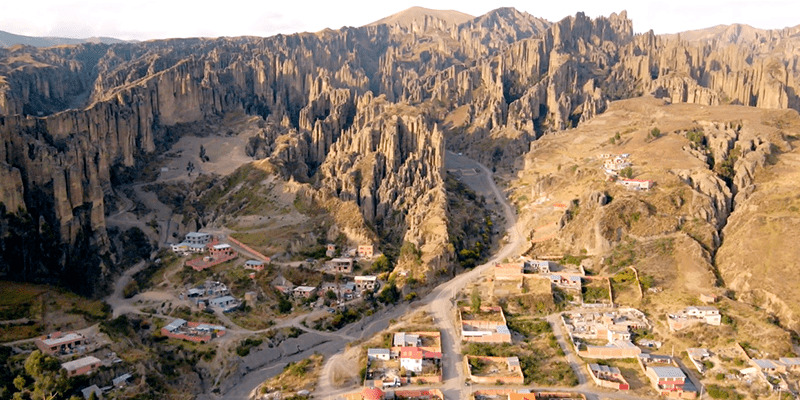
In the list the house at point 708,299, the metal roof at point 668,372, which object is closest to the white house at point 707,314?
A: the house at point 708,299

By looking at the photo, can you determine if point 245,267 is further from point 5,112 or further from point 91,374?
point 5,112

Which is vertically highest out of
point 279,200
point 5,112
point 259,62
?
point 259,62

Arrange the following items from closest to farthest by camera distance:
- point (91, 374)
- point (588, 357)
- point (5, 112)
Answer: point (91, 374), point (588, 357), point (5, 112)

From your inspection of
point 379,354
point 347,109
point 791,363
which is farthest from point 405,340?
point 347,109

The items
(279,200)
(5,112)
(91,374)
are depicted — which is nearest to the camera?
(91,374)

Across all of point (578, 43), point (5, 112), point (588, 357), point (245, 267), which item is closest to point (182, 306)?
point (245, 267)

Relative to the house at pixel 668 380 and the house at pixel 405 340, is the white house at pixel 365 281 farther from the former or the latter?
the house at pixel 668 380

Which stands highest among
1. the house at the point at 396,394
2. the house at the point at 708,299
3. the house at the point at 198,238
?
the house at the point at 198,238
